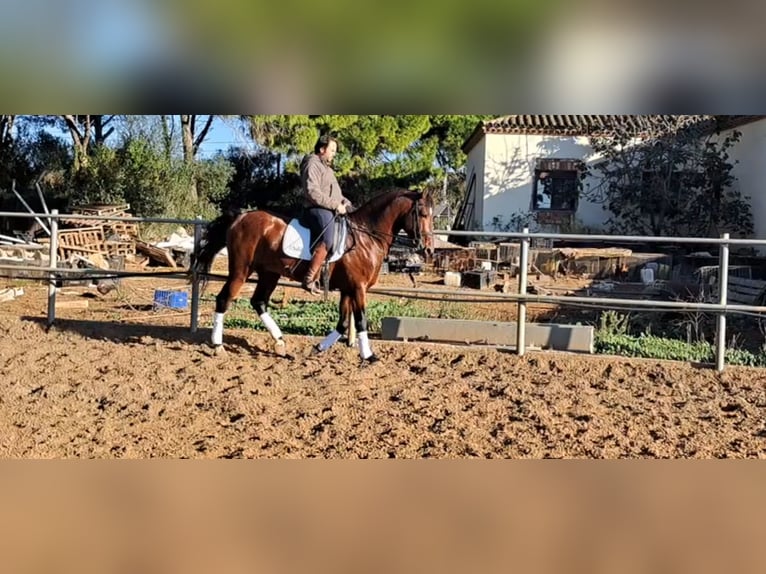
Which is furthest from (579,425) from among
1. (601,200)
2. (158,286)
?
(601,200)

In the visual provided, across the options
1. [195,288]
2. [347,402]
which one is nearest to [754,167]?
[195,288]

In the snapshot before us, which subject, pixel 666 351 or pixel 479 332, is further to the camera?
pixel 479 332

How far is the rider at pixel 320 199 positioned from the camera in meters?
6.53

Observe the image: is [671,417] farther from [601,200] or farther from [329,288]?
[601,200]

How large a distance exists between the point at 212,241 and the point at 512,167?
53.6ft

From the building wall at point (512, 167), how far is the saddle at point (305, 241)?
15797 mm

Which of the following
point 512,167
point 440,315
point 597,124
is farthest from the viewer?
point 512,167

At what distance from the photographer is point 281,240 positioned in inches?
269

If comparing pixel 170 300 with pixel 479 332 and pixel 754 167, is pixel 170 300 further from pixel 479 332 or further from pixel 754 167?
pixel 754 167

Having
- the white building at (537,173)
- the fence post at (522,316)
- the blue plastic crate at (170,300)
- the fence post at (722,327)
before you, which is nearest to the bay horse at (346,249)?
the fence post at (522,316)

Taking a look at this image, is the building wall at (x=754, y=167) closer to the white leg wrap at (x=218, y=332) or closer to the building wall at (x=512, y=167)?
the building wall at (x=512, y=167)

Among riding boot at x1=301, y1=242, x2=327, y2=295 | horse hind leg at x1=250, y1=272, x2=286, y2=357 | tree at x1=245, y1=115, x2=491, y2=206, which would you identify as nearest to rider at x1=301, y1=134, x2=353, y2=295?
riding boot at x1=301, y1=242, x2=327, y2=295

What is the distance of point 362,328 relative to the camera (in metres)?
6.67

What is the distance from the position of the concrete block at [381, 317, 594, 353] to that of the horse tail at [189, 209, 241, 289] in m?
1.96
